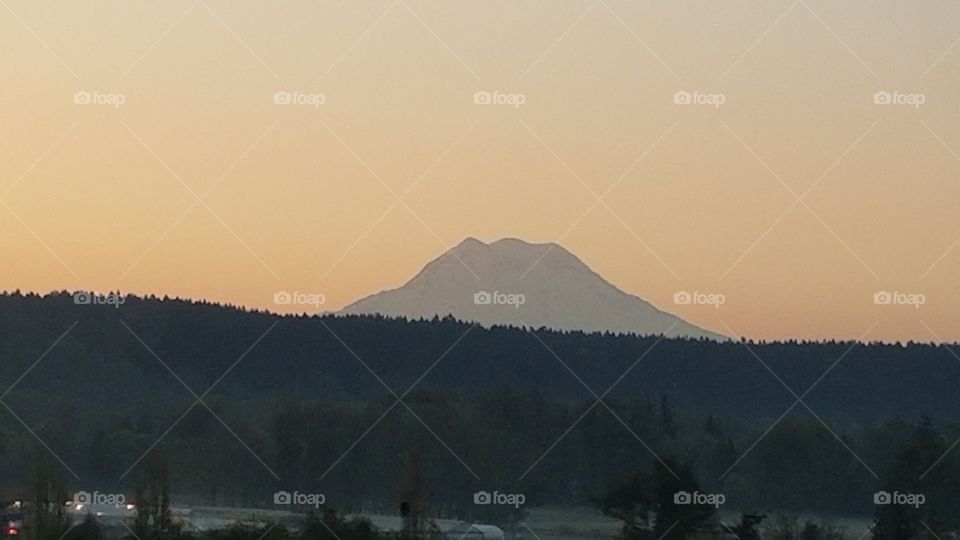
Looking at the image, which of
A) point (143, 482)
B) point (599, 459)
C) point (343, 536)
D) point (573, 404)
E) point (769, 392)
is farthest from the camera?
point (769, 392)

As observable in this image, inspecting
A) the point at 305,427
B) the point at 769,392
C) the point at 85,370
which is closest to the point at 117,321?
the point at 85,370

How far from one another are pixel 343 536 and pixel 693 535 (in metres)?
6.92

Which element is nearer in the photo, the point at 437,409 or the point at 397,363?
the point at 437,409

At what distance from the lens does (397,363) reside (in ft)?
167

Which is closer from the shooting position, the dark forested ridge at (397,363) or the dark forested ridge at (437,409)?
the dark forested ridge at (437,409)

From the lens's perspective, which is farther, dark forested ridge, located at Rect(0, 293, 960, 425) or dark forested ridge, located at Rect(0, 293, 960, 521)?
dark forested ridge, located at Rect(0, 293, 960, 425)

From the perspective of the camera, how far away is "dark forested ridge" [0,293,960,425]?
163 feet

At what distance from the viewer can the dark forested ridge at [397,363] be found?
49.8 meters

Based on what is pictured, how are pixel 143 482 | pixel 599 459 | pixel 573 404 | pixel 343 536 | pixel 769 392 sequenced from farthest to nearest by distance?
pixel 769 392 → pixel 573 404 → pixel 599 459 → pixel 143 482 → pixel 343 536

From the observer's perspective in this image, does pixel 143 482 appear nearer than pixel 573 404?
Yes

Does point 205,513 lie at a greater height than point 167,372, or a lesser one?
lesser

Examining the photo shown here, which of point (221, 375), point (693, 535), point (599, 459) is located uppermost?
point (221, 375)

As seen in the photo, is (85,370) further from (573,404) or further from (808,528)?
(808,528)

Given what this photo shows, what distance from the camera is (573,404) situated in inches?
1882
